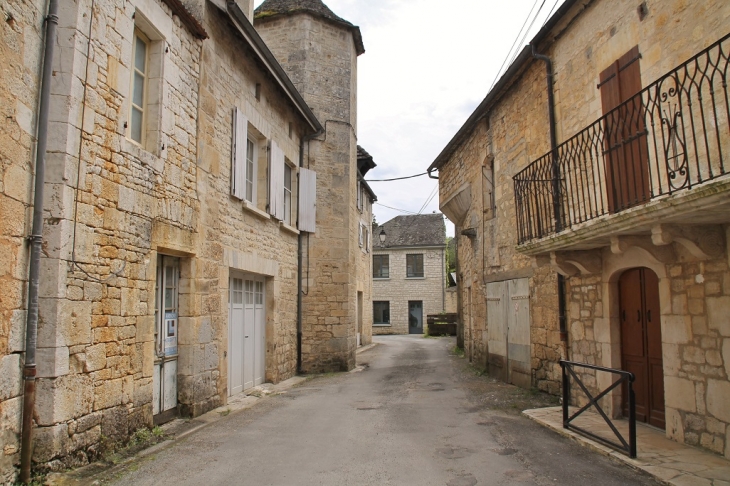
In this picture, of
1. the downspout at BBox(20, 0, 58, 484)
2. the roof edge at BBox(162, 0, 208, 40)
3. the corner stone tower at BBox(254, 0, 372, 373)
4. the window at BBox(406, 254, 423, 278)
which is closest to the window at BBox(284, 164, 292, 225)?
the corner stone tower at BBox(254, 0, 372, 373)

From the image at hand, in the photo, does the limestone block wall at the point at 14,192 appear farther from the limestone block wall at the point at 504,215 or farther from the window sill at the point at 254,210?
the limestone block wall at the point at 504,215

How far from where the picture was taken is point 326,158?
13.1 m

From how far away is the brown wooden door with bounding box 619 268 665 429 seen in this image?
19.5 feet

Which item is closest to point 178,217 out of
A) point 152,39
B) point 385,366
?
point 152,39

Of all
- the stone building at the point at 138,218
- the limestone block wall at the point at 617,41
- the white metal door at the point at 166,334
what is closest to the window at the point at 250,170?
the stone building at the point at 138,218

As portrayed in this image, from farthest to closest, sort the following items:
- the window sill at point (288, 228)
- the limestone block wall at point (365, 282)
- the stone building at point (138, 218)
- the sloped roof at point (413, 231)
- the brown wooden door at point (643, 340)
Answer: the sloped roof at point (413, 231), the limestone block wall at point (365, 282), the window sill at point (288, 228), the brown wooden door at point (643, 340), the stone building at point (138, 218)

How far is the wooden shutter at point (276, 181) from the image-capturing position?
395 inches

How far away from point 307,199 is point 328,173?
1.17 m

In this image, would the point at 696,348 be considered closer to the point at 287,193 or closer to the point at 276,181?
the point at 276,181

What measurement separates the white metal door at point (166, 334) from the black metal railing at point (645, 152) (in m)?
4.89

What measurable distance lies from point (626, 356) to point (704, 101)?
10.4 ft

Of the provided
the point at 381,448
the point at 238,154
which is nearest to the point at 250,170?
the point at 238,154

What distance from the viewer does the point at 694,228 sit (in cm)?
480

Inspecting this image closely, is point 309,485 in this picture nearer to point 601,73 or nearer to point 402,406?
point 402,406
